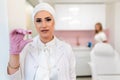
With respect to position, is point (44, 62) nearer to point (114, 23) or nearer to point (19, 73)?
point (19, 73)

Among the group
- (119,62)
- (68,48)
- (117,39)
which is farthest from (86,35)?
(68,48)

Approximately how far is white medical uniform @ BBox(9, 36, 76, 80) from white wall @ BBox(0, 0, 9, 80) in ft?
0.36

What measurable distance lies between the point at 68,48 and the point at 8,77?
0.46 meters

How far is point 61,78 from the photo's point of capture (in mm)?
1310

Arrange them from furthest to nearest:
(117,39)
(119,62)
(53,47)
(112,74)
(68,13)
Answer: (68,13) < (117,39) < (119,62) < (112,74) < (53,47)

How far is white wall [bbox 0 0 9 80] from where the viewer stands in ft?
4.00

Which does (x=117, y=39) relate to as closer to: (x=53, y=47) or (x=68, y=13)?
(x=68, y=13)

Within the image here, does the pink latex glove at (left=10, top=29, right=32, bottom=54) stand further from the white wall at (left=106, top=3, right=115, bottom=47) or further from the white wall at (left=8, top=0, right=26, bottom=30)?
the white wall at (left=106, top=3, right=115, bottom=47)

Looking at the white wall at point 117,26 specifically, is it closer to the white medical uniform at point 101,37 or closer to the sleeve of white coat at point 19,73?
the white medical uniform at point 101,37

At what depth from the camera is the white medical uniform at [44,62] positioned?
4.15 ft

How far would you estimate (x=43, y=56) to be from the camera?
1.28 m

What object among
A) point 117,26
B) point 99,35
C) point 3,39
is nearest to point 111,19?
point 117,26

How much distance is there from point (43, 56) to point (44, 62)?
0.14 ft

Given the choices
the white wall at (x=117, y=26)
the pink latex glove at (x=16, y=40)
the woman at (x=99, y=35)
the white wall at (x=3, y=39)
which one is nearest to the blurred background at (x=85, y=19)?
the white wall at (x=117, y=26)
